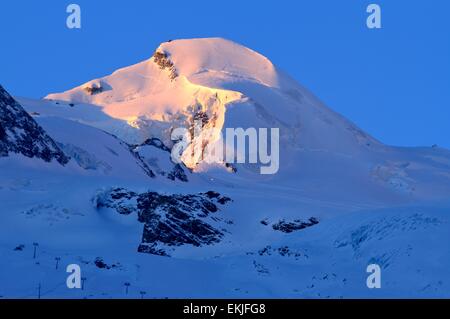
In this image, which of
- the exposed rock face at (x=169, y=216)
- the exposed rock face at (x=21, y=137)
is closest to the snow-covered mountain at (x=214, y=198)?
the exposed rock face at (x=169, y=216)

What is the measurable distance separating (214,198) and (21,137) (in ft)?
63.1

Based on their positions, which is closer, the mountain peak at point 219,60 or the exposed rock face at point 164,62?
the mountain peak at point 219,60

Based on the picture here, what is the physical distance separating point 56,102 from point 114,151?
69429 millimetres

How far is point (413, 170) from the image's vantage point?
15175 cm

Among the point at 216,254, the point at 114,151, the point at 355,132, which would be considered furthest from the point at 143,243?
the point at 355,132

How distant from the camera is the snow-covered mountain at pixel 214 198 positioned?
158 feet

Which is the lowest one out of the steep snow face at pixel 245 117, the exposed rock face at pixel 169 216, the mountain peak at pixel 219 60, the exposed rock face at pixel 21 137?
the exposed rock face at pixel 169 216

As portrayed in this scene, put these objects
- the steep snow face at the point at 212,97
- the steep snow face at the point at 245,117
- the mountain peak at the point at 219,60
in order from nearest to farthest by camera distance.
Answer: the steep snow face at the point at 245,117 < the steep snow face at the point at 212,97 < the mountain peak at the point at 219,60

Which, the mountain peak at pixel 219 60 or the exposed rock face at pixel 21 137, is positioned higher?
the mountain peak at pixel 219 60

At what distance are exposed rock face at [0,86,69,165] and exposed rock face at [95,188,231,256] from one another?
15.1 metres

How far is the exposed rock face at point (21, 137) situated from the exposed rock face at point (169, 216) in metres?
15.1

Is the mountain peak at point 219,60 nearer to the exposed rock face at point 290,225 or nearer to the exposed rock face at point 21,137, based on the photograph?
the exposed rock face at point 21,137

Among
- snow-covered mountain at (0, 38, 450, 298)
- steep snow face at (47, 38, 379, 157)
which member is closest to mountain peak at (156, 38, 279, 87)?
steep snow face at (47, 38, 379, 157)
